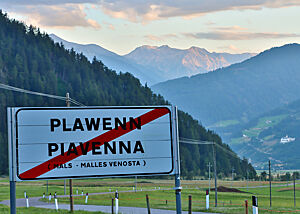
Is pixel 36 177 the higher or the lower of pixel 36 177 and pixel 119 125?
the lower

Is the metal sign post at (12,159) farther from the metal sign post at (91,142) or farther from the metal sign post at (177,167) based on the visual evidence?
the metal sign post at (177,167)

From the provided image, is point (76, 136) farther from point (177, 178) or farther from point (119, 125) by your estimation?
point (177, 178)

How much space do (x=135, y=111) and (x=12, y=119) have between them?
2.56 m

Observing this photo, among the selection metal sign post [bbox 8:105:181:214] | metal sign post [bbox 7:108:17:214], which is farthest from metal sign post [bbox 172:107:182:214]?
metal sign post [bbox 7:108:17:214]

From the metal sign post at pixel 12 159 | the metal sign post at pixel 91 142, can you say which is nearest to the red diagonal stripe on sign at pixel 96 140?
the metal sign post at pixel 91 142

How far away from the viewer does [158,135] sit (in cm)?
1253

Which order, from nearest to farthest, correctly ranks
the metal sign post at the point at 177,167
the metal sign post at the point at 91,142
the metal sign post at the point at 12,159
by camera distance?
the metal sign post at the point at 12,159 < the metal sign post at the point at 91,142 < the metal sign post at the point at 177,167

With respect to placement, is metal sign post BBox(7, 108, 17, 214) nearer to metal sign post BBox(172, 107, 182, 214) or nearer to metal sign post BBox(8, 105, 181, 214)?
metal sign post BBox(8, 105, 181, 214)

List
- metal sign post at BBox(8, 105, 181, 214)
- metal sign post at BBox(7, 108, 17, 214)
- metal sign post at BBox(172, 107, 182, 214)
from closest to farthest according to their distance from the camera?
metal sign post at BBox(7, 108, 17, 214) → metal sign post at BBox(8, 105, 181, 214) → metal sign post at BBox(172, 107, 182, 214)

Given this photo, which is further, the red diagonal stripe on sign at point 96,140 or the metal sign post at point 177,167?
the metal sign post at point 177,167

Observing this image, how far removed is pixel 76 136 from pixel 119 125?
0.93 m

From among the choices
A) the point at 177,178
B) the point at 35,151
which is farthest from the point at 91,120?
the point at 177,178

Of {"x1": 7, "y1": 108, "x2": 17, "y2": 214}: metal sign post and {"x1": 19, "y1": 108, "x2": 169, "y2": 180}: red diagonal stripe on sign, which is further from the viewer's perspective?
{"x1": 19, "y1": 108, "x2": 169, "y2": 180}: red diagonal stripe on sign

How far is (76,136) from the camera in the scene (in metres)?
12.3
